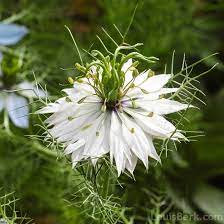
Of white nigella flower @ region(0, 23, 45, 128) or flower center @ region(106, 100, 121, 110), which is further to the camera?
white nigella flower @ region(0, 23, 45, 128)

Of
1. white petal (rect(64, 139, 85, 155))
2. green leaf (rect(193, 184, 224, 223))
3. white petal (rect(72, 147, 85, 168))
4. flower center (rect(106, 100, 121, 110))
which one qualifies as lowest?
green leaf (rect(193, 184, 224, 223))

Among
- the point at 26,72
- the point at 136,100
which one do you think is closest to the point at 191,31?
the point at 26,72

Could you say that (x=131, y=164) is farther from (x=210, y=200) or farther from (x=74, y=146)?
(x=210, y=200)

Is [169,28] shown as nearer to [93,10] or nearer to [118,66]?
[93,10]

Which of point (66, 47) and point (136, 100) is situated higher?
point (136, 100)

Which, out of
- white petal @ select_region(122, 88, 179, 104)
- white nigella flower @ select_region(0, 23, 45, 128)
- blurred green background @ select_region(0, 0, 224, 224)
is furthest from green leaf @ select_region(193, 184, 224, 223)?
white petal @ select_region(122, 88, 179, 104)

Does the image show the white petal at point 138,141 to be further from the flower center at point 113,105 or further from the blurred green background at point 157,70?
the blurred green background at point 157,70

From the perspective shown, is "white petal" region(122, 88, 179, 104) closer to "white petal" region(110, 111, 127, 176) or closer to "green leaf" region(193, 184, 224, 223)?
"white petal" region(110, 111, 127, 176)
